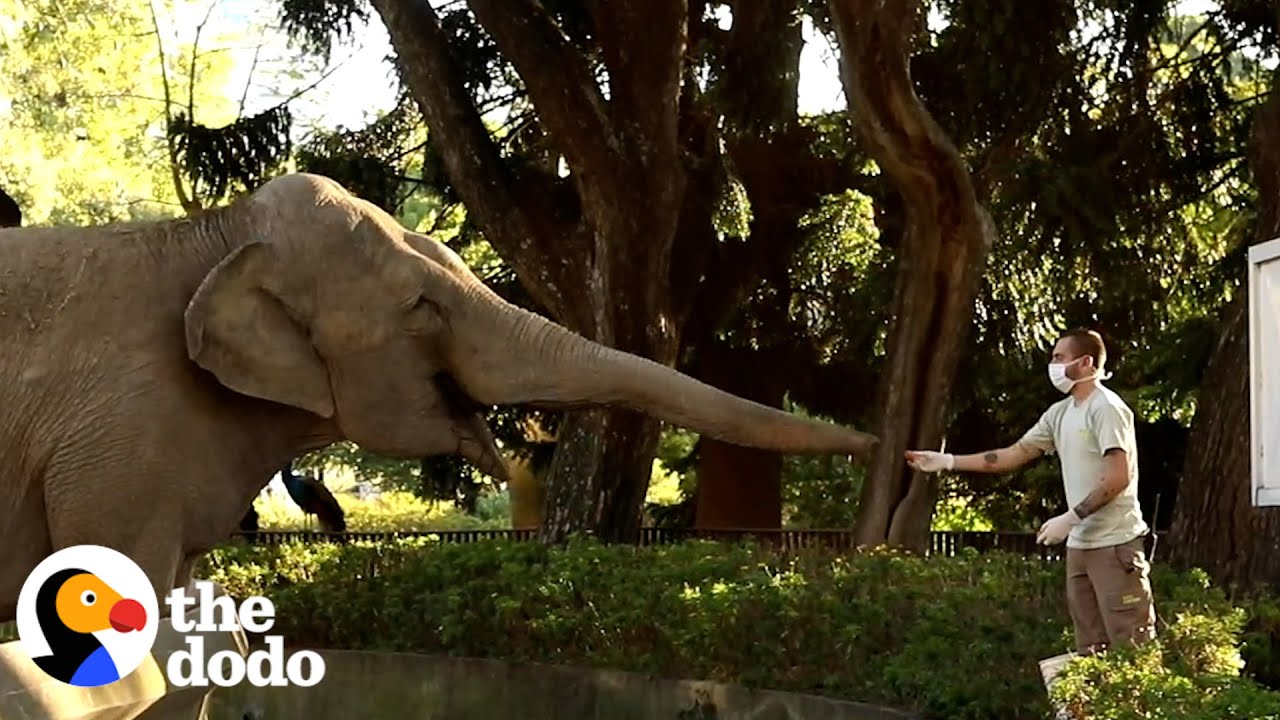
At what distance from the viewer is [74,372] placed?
19.9 feet

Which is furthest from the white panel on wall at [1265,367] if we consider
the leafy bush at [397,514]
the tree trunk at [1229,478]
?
the leafy bush at [397,514]

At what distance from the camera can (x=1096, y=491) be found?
681 centimetres

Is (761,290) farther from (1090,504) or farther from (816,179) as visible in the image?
(1090,504)

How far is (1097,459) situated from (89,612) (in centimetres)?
382

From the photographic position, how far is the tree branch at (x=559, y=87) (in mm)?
14188

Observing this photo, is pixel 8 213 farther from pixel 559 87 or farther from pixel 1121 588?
pixel 1121 588

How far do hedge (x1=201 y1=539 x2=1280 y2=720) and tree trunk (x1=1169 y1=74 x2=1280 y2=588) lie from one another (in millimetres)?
894

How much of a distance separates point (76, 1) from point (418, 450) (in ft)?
65.0

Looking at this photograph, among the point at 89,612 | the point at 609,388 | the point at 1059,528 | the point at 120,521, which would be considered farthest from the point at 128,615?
the point at 1059,528

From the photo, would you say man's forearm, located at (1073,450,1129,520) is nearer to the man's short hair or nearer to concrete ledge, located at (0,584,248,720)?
the man's short hair

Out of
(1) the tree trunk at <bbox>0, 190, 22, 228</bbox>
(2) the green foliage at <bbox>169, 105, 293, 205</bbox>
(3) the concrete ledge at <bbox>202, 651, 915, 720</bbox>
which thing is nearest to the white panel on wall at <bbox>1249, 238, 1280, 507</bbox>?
(3) the concrete ledge at <bbox>202, 651, 915, 720</bbox>

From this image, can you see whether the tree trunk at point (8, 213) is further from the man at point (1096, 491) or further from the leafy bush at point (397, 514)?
the leafy bush at point (397, 514)

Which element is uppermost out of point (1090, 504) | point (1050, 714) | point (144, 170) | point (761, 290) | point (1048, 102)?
point (144, 170)

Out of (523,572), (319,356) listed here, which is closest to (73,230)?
(319,356)
